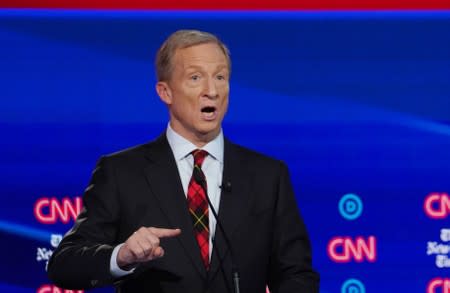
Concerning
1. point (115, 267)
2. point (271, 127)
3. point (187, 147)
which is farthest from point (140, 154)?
point (271, 127)

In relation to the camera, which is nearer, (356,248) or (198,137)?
(198,137)

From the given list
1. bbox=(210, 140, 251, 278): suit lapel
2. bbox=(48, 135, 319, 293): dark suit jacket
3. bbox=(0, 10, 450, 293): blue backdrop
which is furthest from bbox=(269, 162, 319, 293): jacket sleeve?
bbox=(0, 10, 450, 293): blue backdrop

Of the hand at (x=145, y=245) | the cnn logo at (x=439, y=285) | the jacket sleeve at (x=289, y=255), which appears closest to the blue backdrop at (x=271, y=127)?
the cnn logo at (x=439, y=285)

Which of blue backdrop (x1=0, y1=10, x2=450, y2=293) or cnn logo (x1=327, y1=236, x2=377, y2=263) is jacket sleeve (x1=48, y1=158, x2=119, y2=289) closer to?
blue backdrop (x1=0, y1=10, x2=450, y2=293)

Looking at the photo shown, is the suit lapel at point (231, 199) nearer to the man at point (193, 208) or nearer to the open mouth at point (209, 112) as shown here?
the man at point (193, 208)

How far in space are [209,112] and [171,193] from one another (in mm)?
247

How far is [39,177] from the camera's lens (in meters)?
3.77

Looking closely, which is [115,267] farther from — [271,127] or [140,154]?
[271,127]

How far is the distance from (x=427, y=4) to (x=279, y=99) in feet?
2.30

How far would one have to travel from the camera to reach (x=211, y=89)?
103 inches

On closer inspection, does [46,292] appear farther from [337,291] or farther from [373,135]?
[373,135]

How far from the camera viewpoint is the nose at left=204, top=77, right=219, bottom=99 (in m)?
2.60

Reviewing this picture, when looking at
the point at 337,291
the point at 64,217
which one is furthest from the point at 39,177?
the point at 337,291

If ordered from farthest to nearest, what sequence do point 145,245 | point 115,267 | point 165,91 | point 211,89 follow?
point 165,91 < point 211,89 < point 115,267 < point 145,245
